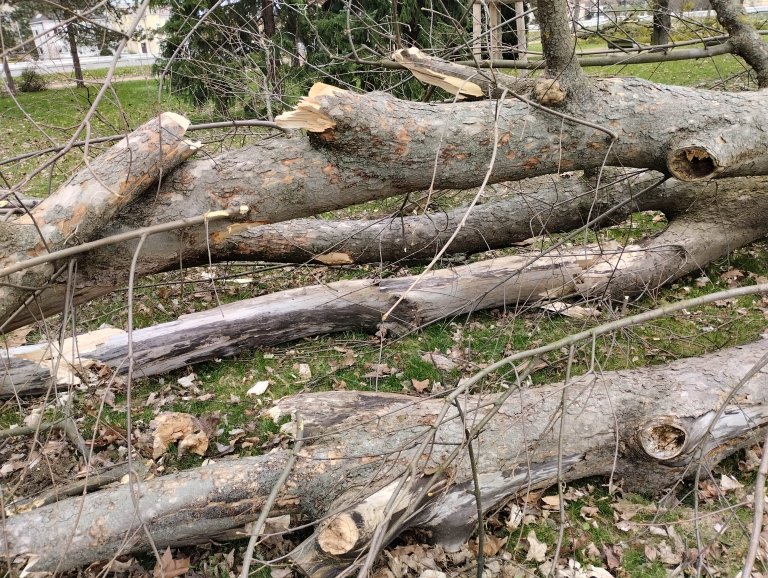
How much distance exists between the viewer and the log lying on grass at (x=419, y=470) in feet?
8.11

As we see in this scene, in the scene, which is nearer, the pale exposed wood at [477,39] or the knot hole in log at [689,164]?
the knot hole in log at [689,164]

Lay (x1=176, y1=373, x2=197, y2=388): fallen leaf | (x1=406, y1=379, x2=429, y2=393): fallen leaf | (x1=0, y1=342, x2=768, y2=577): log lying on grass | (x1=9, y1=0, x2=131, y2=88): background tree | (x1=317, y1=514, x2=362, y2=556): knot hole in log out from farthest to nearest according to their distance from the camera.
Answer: (x1=176, y1=373, x2=197, y2=388): fallen leaf
(x1=406, y1=379, x2=429, y2=393): fallen leaf
(x1=0, y1=342, x2=768, y2=577): log lying on grass
(x1=317, y1=514, x2=362, y2=556): knot hole in log
(x1=9, y1=0, x2=131, y2=88): background tree

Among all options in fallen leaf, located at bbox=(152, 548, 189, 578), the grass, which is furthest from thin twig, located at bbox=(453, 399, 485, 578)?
fallen leaf, located at bbox=(152, 548, 189, 578)

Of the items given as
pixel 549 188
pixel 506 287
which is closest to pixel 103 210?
pixel 506 287

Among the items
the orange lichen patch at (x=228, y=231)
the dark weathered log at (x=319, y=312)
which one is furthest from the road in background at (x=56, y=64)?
the dark weathered log at (x=319, y=312)

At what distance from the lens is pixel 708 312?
4.29 m

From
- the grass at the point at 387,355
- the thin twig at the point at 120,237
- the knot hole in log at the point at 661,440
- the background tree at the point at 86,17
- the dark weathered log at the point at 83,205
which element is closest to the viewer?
the thin twig at the point at 120,237

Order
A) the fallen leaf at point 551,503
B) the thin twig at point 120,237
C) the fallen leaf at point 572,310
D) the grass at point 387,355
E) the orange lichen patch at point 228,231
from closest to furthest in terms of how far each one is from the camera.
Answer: the thin twig at point 120,237 < the fallen leaf at point 551,503 < the orange lichen patch at point 228,231 < the grass at point 387,355 < the fallen leaf at point 572,310

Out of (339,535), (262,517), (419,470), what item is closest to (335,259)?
(419,470)

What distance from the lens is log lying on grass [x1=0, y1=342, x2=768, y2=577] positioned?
247cm

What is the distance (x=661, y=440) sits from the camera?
8.88 ft

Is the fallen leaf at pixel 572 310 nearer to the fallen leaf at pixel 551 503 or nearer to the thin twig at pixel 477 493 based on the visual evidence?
the fallen leaf at pixel 551 503

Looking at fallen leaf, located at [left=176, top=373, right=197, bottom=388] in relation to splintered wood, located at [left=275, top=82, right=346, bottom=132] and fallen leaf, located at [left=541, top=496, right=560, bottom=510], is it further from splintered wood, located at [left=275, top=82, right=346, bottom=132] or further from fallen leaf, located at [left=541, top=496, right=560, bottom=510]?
fallen leaf, located at [left=541, top=496, right=560, bottom=510]

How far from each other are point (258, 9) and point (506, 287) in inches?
273
